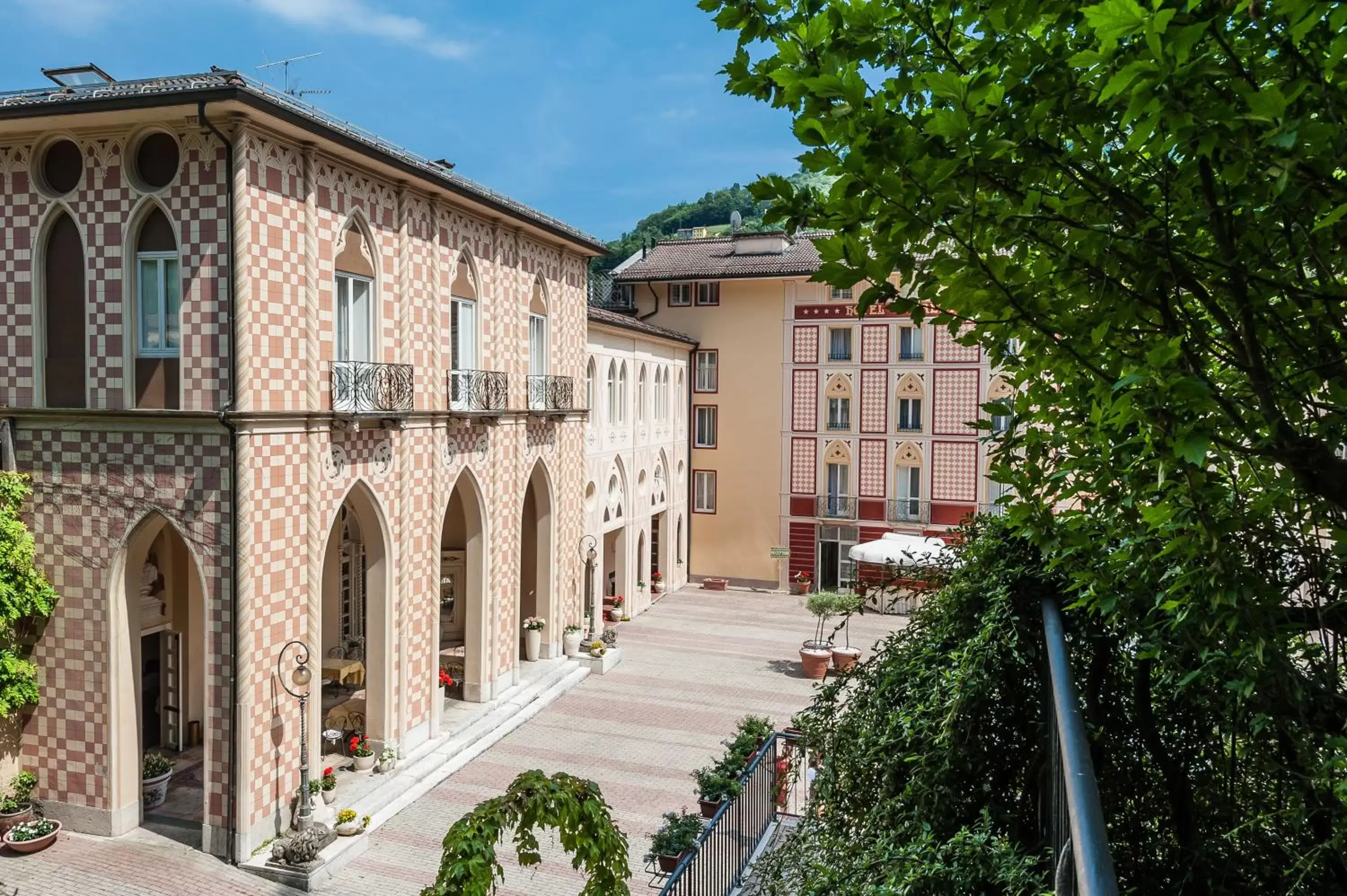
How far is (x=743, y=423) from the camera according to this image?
35125 millimetres

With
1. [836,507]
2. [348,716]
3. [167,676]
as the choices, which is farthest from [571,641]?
[836,507]

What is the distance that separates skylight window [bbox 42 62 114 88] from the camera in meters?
13.6

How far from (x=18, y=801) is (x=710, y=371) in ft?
83.6

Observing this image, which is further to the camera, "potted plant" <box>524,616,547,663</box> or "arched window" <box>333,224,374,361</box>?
"potted plant" <box>524,616,547,663</box>

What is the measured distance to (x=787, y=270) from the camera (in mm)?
32969

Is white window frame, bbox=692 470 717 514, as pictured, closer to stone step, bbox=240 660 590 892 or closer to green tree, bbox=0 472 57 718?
stone step, bbox=240 660 590 892

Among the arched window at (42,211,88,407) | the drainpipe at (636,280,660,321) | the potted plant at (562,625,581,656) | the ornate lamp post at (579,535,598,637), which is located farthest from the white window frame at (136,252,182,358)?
the drainpipe at (636,280,660,321)

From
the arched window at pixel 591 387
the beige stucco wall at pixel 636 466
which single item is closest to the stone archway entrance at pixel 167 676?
the beige stucco wall at pixel 636 466

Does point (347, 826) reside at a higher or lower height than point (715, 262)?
lower

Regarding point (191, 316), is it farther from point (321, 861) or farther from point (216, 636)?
point (321, 861)

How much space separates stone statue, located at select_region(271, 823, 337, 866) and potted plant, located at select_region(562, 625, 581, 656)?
10.8 meters

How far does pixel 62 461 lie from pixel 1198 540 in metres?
14.4

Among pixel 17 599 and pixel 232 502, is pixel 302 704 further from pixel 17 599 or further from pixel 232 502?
pixel 17 599

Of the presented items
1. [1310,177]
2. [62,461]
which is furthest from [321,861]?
[1310,177]
